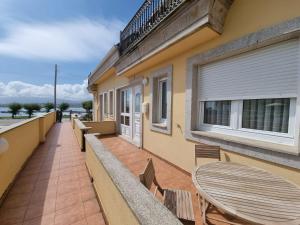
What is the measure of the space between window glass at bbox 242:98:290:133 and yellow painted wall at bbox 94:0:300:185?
2.06 ft

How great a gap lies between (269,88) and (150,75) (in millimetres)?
3780

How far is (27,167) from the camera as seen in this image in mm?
4355

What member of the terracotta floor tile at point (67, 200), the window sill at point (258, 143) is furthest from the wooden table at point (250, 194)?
the terracotta floor tile at point (67, 200)

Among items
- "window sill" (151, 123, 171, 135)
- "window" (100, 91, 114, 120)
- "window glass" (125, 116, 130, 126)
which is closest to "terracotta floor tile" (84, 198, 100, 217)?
"window sill" (151, 123, 171, 135)

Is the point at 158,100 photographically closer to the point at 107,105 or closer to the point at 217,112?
the point at 217,112

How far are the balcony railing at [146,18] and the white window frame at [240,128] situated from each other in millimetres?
2373

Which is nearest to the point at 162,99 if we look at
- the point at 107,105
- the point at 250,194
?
the point at 250,194

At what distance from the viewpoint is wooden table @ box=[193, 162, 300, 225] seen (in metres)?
1.42

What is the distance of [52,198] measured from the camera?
2.92 m

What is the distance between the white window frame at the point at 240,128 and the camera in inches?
98.4

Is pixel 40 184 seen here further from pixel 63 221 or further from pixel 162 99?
pixel 162 99

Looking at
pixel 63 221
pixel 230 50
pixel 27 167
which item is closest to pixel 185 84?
pixel 230 50

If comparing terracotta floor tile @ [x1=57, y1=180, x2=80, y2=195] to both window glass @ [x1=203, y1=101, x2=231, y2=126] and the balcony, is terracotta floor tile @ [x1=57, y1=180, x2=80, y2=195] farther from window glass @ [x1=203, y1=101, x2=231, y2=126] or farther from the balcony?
the balcony

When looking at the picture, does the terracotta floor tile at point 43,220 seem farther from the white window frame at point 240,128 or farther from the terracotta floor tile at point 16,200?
the white window frame at point 240,128
